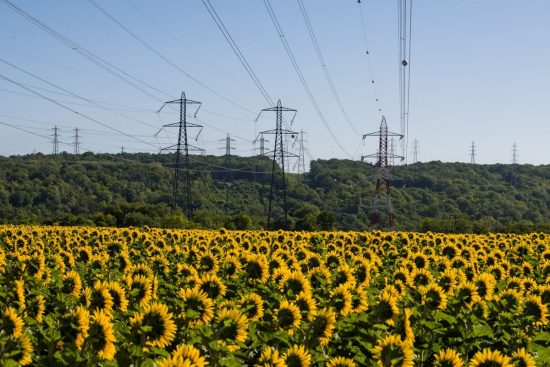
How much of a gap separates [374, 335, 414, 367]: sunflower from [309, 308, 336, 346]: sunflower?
888 mm

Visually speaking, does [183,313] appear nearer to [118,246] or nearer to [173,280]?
[173,280]

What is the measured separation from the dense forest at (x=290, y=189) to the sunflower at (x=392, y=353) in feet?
258

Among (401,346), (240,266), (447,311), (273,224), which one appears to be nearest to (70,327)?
(401,346)

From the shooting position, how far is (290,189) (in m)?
127

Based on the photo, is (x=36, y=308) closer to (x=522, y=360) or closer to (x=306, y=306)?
(x=306, y=306)

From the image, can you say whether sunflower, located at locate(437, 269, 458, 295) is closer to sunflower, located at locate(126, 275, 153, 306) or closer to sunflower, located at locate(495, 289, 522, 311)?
sunflower, located at locate(495, 289, 522, 311)

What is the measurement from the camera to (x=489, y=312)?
8844mm

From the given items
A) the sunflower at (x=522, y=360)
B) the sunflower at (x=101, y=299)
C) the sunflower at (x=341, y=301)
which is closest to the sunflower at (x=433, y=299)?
the sunflower at (x=341, y=301)

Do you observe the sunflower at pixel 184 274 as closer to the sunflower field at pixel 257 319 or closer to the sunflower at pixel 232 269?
the sunflower field at pixel 257 319

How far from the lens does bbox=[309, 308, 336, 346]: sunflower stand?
6.85 meters

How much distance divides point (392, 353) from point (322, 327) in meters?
1.24

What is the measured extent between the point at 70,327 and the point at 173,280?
5.40 m

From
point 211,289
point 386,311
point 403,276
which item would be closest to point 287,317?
point 386,311

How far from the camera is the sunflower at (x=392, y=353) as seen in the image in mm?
5797
